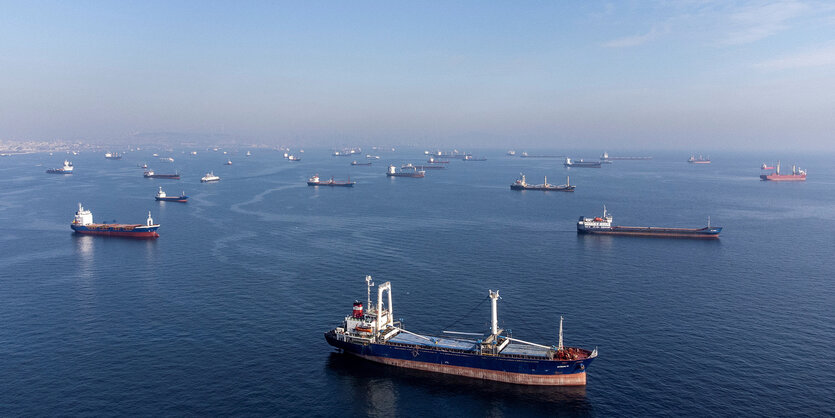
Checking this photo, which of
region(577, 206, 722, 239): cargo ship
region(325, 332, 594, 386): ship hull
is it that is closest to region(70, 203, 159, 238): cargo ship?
region(325, 332, 594, 386): ship hull

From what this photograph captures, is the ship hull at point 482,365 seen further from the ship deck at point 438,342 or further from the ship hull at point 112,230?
the ship hull at point 112,230

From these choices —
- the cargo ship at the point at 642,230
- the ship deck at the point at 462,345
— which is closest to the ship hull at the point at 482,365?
the ship deck at the point at 462,345

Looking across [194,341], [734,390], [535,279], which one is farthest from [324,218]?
[734,390]

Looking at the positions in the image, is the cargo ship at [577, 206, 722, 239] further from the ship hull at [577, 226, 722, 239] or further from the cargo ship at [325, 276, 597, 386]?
the cargo ship at [325, 276, 597, 386]

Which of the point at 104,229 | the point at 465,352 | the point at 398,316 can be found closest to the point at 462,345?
the point at 465,352

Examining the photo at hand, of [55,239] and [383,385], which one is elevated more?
[55,239]

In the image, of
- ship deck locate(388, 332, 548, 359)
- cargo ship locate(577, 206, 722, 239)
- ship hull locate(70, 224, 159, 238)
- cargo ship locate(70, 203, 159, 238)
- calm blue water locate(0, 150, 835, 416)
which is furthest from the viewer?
cargo ship locate(70, 203, 159, 238)

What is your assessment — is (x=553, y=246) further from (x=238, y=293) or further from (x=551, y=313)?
(x=238, y=293)
